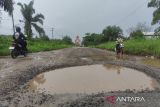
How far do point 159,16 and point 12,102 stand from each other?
1471 inches

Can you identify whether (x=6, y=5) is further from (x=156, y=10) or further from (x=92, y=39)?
(x=92, y=39)

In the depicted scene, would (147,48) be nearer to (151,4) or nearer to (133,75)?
(133,75)

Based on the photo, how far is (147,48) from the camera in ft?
76.0

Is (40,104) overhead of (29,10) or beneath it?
beneath

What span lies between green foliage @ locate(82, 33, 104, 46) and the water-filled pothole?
67839mm

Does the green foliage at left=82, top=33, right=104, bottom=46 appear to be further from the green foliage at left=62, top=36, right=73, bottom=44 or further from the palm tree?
the palm tree

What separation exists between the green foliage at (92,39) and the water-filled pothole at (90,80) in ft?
223

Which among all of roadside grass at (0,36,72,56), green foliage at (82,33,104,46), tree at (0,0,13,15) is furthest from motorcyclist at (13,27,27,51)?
green foliage at (82,33,104,46)

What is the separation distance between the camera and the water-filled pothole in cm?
880

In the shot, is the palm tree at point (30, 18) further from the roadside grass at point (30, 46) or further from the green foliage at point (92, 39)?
the green foliage at point (92, 39)

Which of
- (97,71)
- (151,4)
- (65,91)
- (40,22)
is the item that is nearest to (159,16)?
(151,4)

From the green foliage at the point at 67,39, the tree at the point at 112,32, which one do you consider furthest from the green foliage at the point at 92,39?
the green foliage at the point at 67,39

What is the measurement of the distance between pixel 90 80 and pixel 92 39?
78.2 meters

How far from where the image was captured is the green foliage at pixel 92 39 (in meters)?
80.9
